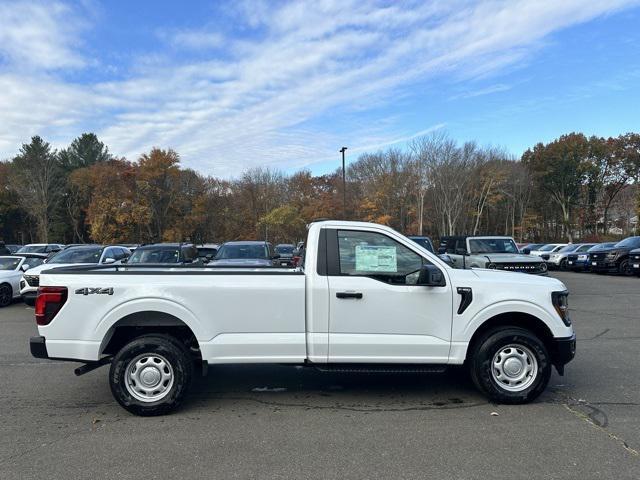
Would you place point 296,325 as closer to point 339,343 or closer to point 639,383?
point 339,343

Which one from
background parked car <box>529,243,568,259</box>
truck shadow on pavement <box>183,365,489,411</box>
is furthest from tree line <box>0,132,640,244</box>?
truck shadow on pavement <box>183,365,489,411</box>

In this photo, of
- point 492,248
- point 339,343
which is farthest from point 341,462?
point 492,248

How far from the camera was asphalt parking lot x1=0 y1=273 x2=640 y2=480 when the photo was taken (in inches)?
148

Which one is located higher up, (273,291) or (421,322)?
(273,291)

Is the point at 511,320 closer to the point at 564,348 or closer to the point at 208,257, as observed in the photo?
the point at 564,348

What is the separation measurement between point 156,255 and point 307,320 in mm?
9478

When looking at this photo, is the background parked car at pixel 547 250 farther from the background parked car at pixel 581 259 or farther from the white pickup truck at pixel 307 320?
the white pickup truck at pixel 307 320

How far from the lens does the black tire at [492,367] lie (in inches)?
200

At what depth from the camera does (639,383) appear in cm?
586

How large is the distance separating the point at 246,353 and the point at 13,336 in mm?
6686

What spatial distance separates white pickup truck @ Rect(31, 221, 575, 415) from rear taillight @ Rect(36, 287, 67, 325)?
0.01m

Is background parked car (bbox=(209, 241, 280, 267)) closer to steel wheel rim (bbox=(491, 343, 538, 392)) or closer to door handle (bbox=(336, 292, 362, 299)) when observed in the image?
door handle (bbox=(336, 292, 362, 299))

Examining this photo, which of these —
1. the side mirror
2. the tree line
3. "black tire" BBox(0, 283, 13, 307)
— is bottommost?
"black tire" BBox(0, 283, 13, 307)

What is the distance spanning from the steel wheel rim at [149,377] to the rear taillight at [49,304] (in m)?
0.95
